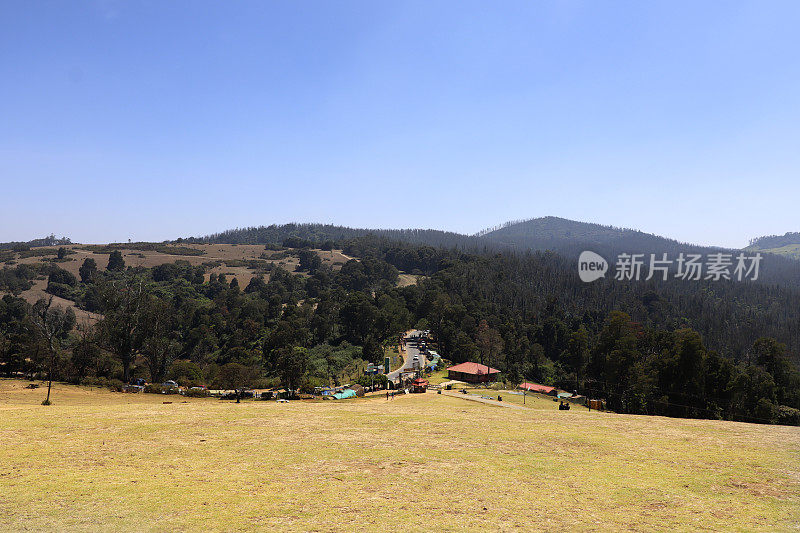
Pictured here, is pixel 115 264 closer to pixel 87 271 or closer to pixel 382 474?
pixel 87 271

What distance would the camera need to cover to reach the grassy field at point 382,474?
14.2m

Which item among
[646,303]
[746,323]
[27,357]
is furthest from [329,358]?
[746,323]

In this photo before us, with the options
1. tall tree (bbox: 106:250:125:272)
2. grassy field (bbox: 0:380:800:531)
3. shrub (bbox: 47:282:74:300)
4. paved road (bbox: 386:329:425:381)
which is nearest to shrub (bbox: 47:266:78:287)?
shrub (bbox: 47:282:74:300)

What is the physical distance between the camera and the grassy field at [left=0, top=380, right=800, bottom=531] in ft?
46.5

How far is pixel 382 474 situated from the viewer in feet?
59.8

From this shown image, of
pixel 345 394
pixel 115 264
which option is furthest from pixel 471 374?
pixel 115 264

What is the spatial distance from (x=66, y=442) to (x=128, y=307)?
4519 centimetres

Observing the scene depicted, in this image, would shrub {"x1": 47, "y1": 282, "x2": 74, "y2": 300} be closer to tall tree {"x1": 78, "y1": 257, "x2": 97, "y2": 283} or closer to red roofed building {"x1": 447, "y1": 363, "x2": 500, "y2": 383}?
tall tree {"x1": 78, "y1": 257, "x2": 97, "y2": 283}

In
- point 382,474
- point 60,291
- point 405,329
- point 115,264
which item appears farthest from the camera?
point 115,264

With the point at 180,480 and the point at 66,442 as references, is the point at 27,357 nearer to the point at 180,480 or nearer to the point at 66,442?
the point at 66,442

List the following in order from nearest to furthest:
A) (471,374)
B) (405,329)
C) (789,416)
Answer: (789,416) → (471,374) → (405,329)

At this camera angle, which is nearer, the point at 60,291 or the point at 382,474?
the point at 382,474

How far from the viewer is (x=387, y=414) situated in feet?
104

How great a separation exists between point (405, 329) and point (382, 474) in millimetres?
103219
